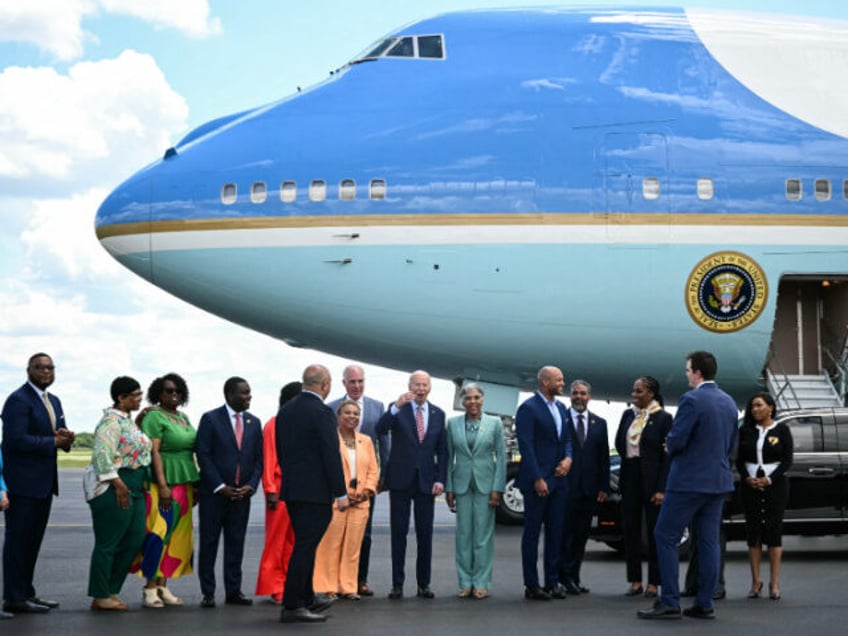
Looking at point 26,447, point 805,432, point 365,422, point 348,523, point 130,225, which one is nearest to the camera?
point 26,447

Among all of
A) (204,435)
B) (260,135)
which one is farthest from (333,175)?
(204,435)

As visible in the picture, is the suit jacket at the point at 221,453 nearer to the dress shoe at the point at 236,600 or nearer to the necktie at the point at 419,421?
the dress shoe at the point at 236,600

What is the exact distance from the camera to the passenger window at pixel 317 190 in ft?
50.1

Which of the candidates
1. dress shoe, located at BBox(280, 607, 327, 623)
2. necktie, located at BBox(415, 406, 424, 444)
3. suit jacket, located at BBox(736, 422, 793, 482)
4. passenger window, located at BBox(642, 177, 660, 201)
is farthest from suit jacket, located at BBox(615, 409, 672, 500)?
passenger window, located at BBox(642, 177, 660, 201)

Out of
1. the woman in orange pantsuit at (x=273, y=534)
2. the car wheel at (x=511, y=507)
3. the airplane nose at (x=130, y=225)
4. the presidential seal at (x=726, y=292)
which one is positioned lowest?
the car wheel at (x=511, y=507)

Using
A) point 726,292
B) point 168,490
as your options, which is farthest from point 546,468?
point 726,292

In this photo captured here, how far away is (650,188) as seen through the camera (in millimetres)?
15578

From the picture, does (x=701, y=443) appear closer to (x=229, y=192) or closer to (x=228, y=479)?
(x=228, y=479)

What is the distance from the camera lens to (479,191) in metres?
15.3

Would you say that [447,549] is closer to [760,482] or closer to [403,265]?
[403,265]

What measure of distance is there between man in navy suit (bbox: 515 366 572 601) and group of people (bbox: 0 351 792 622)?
0.01 m

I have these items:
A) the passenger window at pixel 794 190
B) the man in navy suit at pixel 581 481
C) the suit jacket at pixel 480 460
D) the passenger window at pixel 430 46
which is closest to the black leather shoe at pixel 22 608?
the suit jacket at pixel 480 460

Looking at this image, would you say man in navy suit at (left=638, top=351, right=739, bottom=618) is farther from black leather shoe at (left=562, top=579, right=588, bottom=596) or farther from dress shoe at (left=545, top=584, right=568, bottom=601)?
black leather shoe at (left=562, top=579, right=588, bottom=596)

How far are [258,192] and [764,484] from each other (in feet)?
24.7
